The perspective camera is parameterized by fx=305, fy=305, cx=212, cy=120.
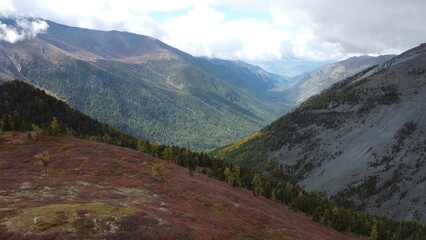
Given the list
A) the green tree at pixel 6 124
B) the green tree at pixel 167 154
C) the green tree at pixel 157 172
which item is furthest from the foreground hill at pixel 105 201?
the green tree at pixel 167 154

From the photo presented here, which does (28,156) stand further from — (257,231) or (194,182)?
(257,231)

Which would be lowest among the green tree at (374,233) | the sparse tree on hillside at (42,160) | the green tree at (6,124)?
the green tree at (374,233)

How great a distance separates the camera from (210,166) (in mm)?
130875

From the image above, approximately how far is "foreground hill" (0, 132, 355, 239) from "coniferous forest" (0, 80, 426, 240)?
1704 cm

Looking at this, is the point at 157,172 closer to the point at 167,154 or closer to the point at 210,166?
the point at 167,154

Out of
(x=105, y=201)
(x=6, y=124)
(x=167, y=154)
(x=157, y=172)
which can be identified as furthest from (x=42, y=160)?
(x=167, y=154)

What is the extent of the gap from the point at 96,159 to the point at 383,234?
85.6 meters

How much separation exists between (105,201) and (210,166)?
8783 cm

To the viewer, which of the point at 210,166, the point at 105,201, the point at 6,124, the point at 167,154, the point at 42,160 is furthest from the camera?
the point at 210,166

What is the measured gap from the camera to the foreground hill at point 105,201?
32562 millimetres

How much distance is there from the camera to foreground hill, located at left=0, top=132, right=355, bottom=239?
107 feet

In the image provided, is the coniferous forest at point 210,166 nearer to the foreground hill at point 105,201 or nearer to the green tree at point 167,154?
the green tree at point 167,154

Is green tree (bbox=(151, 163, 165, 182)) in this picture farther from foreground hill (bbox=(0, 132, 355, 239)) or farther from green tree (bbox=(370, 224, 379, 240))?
green tree (bbox=(370, 224, 379, 240))

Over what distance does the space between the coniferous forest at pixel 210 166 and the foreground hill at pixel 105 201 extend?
55.9 feet
